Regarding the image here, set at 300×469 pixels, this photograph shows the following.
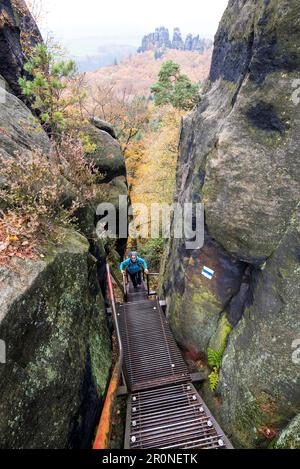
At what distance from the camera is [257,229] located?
6.87 meters

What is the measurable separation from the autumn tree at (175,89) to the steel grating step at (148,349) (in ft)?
66.3

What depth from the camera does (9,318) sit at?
443cm

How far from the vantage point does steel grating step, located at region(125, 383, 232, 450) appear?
6.36 meters

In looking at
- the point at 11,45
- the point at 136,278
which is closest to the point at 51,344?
the point at 136,278

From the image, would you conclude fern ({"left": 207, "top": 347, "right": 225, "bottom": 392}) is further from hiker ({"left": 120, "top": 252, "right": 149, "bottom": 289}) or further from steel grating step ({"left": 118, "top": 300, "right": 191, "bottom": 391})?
hiker ({"left": 120, "top": 252, "right": 149, "bottom": 289})

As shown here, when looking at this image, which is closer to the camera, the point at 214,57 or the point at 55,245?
the point at 55,245

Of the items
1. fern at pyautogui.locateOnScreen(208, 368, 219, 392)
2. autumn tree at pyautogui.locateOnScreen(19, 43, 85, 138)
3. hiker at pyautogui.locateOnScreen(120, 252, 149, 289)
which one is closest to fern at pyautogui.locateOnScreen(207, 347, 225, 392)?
fern at pyautogui.locateOnScreen(208, 368, 219, 392)

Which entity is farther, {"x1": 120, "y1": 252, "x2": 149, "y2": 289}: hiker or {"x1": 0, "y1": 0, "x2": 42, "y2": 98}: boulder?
{"x1": 120, "y1": 252, "x2": 149, "y2": 289}: hiker

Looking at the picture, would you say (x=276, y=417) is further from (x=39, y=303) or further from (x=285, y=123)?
(x=285, y=123)

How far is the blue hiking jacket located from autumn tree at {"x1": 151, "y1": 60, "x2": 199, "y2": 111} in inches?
732

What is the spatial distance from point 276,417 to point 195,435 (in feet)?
5.78

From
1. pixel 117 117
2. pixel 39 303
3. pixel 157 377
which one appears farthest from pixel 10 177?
pixel 117 117

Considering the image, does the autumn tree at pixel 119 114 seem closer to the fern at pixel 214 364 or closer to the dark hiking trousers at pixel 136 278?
the dark hiking trousers at pixel 136 278

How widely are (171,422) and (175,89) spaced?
26.4 m
